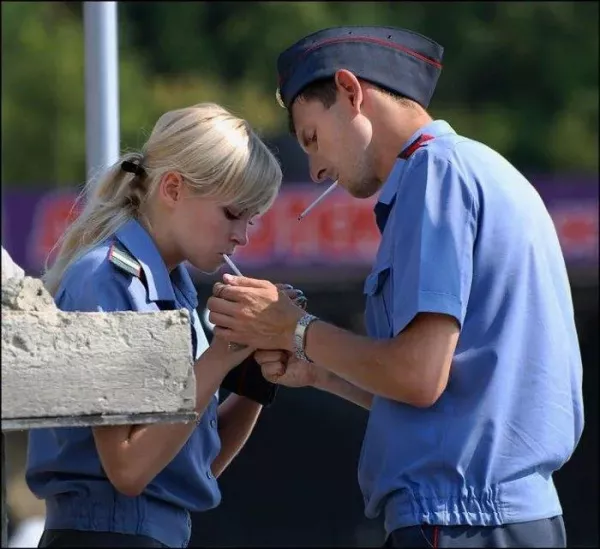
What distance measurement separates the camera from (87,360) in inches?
74.3

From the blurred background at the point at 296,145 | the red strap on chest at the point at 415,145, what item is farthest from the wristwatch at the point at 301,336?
the blurred background at the point at 296,145

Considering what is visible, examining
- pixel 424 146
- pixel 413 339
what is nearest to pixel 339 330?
pixel 413 339

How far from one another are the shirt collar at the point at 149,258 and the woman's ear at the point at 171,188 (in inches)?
3.2

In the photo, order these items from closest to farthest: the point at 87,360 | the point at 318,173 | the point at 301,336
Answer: the point at 87,360
the point at 301,336
the point at 318,173

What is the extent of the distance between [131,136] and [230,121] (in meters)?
3.23

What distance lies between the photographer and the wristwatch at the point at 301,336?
7.77 ft

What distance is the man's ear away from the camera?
7.97ft

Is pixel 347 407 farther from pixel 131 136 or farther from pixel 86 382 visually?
pixel 86 382

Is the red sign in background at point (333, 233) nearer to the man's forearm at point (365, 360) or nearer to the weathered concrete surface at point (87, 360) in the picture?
the man's forearm at point (365, 360)

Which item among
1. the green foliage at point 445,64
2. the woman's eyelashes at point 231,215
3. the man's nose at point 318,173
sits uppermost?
the man's nose at point 318,173

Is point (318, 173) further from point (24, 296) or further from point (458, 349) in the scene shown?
point (24, 296)

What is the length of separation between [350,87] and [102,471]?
0.89 metres

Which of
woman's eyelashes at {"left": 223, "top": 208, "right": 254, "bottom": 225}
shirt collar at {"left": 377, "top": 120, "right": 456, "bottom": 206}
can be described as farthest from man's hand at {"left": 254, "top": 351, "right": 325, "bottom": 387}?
shirt collar at {"left": 377, "top": 120, "right": 456, "bottom": 206}

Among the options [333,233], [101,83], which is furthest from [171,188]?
[333,233]
